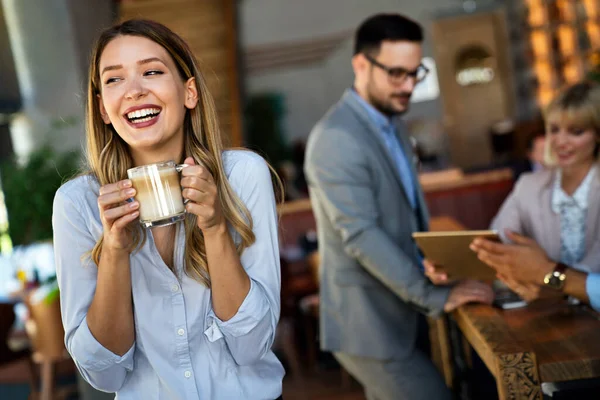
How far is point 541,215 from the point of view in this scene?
2928mm

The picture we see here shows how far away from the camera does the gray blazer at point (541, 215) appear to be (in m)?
2.81

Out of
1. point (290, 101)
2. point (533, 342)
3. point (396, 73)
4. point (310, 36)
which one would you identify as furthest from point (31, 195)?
point (310, 36)

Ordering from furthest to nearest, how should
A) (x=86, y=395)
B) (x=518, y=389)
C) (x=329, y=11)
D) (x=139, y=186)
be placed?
(x=329, y=11) → (x=86, y=395) → (x=518, y=389) → (x=139, y=186)

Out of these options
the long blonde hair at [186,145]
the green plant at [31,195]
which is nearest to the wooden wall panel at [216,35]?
the green plant at [31,195]

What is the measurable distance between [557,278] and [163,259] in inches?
49.0

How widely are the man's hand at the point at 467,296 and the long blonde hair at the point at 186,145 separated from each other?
107cm

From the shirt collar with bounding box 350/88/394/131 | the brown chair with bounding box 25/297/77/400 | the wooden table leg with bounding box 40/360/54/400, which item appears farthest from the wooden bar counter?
the wooden table leg with bounding box 40/360/54/400

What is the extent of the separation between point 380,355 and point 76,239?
132 cm

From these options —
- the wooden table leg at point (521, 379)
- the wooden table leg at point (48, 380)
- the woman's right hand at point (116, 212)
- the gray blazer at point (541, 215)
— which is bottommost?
the wooden table leg at point (48, 380)

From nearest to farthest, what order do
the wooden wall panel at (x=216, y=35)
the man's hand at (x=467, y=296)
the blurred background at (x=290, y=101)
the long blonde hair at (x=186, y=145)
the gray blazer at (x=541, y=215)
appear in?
1. the long blonde hair at (x=186, y=145)
2. the man's hand at (x=467, y=296)
3. the gray blazer at (x=541, y=215)
4. the blurred background at (x=290, y=101)
5. the wooden wall panel at (x=216, y=35)

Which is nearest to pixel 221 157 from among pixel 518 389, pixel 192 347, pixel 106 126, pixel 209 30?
pixel 106 126

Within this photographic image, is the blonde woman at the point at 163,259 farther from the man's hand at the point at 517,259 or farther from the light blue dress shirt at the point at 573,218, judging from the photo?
the light blue dress shirt at the point at 573,218

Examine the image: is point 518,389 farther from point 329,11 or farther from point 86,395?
point 329,11

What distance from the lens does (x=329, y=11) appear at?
50.6ft
